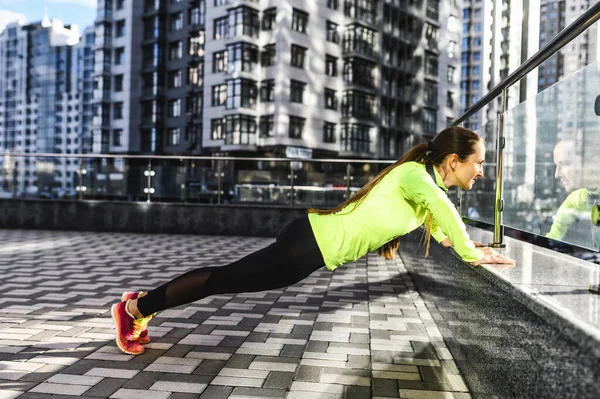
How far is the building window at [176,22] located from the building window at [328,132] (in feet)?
58.8

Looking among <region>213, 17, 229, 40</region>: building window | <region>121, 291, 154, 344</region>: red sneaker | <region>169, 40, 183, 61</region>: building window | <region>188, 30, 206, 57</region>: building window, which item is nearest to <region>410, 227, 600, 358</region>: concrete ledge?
<region>121, 291, 154, 344</region>: red sneaker

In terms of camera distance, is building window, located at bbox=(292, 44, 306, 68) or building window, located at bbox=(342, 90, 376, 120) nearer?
building window, located at bbox=(292, 44, 306, 68)

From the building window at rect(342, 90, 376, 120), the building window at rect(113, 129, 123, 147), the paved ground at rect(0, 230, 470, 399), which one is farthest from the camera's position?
the building window at rect(113, 129, 123, 147)

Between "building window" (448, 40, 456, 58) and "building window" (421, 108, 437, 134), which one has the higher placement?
"building window" (448, 40, 456, 58)

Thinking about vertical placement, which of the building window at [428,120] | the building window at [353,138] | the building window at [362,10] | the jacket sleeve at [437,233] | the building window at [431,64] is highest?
the building window at [362,10]

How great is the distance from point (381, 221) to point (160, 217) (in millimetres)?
11019

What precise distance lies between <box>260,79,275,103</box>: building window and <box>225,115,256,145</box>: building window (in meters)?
1.74

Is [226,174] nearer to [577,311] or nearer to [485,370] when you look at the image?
→ [485,370]

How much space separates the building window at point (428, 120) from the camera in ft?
176

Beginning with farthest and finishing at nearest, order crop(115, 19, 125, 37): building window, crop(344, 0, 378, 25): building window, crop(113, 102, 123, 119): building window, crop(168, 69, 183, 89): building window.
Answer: crop(115, 19, 125, 37): building window < crop(113, 102, 123, 119): building window < crop(168, 69, 183, 89): building window < crop(344, 0, 378, 25): building window

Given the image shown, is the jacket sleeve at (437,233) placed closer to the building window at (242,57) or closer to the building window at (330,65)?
the building window at (242,57)

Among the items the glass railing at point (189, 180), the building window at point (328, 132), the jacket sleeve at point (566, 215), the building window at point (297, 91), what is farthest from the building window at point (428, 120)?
the jacket sleeve at point (566, 215)

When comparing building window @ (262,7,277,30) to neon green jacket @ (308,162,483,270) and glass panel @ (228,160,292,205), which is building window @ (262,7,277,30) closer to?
glass panel @ (228,160,292,205)

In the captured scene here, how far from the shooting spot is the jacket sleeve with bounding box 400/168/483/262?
9.18ft
